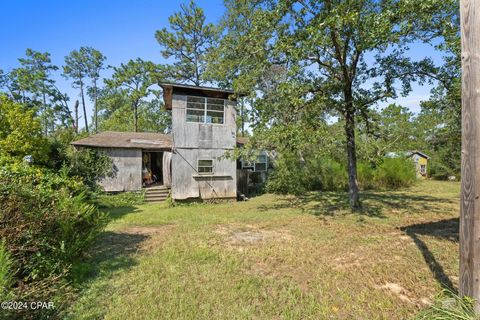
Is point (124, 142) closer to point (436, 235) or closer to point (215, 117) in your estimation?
point (215, 117)

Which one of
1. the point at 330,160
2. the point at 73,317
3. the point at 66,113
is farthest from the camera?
the point at 66,113

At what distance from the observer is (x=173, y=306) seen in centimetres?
313

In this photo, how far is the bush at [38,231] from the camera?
309cm

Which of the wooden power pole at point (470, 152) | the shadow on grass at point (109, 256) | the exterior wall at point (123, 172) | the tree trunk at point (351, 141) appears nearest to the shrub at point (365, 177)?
the tree trunk at point (351, 141)

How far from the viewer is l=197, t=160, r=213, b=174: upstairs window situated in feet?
37.4

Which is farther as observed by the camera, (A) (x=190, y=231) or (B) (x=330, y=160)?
(B) (x=330, y=160)

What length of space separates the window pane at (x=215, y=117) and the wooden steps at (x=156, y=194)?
4.77 metres

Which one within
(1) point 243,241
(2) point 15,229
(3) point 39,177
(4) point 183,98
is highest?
(4) point 183,98

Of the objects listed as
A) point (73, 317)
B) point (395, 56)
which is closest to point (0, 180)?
point (73, 317)

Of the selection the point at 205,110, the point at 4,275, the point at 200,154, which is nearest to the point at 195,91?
the point at 205,110

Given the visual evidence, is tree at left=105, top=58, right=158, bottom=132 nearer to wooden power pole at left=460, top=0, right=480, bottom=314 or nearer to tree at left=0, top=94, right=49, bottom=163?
tree at left=0, top=94, right=49, bottom=163

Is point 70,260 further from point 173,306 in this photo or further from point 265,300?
point 265,300

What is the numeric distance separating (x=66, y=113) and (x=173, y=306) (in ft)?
125

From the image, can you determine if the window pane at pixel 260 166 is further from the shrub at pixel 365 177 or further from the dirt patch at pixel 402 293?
the dirt patch at pixel 402 293
